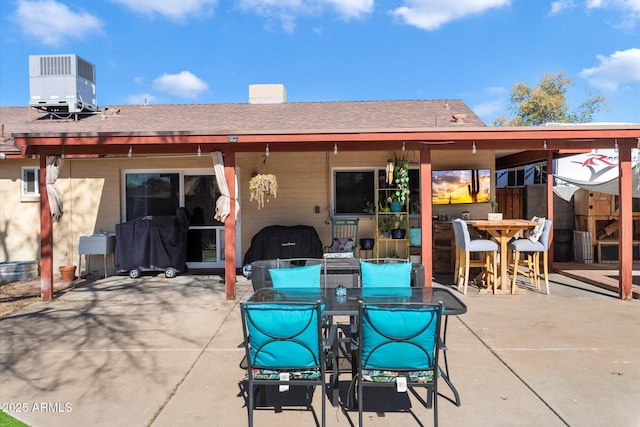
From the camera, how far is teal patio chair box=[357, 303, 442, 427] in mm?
2770

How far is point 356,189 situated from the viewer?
368 inches

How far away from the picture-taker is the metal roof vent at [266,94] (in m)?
12.2

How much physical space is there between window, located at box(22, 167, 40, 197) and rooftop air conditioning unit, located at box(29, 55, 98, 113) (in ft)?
6.89

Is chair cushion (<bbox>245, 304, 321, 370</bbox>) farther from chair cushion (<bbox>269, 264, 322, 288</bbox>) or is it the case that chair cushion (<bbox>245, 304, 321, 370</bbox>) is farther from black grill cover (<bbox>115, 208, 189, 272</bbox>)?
black grill cover (<bbox>115, 208, 189, 272</bbox>)

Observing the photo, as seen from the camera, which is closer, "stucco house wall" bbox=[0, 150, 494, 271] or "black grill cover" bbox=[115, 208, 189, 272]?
"black grill cover" bbox=[115, 208, 189, 272]

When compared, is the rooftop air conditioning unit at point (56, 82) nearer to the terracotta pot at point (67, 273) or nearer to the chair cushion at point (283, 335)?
the terracotta pot at point (67, 273)

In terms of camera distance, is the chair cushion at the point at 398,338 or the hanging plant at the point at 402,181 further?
the hanging plant at the point at 402,181

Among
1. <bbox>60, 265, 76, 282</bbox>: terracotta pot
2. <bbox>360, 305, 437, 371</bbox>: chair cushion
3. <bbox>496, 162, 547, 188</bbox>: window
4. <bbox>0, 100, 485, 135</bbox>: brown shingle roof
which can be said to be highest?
<bbox>0, 100, 485, 135</bbox>: brown shingle roof

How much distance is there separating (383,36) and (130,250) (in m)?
15.2

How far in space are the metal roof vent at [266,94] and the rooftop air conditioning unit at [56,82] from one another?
4.10 m

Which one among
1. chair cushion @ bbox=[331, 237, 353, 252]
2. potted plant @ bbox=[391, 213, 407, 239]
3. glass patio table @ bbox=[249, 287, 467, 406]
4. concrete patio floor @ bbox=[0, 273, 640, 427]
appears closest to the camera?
concrete patio floor @ bbox=[0, 273, 640, 427]

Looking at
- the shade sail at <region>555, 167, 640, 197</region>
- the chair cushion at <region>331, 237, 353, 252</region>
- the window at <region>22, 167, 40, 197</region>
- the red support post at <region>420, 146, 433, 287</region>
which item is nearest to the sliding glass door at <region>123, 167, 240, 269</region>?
the window at <region>22, 167, 40, 197</region>

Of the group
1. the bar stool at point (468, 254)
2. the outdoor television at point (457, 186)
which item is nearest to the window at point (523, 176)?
the outdoor television at point (457, 186)

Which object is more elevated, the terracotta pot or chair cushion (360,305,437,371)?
chair cushion (360,305,437,371)
